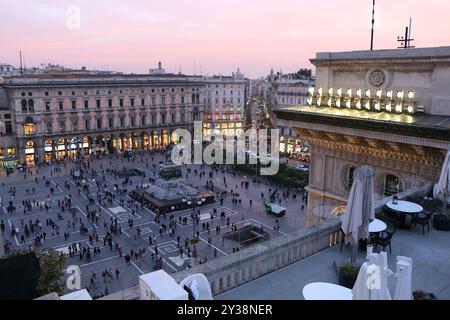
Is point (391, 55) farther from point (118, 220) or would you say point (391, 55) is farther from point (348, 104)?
point (118, 220)

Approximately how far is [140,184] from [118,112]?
2774cm

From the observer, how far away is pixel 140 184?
5578 centimetres

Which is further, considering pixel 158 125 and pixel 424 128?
pixel 158 125

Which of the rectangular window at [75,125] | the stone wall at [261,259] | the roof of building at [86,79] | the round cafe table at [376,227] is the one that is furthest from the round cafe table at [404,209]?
the rectangular window at [75,125]

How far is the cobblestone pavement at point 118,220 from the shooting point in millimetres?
31672

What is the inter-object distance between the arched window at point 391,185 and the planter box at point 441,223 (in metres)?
7.62

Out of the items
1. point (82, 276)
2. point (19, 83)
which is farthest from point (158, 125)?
point (82, 276)

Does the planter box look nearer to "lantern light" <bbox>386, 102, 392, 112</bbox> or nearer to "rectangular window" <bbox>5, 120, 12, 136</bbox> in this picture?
"lantern light" <bbox>386, 102, 392, 112</bbox>

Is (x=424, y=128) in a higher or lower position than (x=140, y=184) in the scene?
higher

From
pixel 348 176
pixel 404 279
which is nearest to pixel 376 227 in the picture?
pixel 404 279

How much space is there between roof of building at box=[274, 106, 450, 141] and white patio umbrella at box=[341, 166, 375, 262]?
9.51 m

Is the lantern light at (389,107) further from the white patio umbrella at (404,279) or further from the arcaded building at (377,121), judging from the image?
the white patio umbrella at (404,279)

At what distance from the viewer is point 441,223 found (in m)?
15.0
